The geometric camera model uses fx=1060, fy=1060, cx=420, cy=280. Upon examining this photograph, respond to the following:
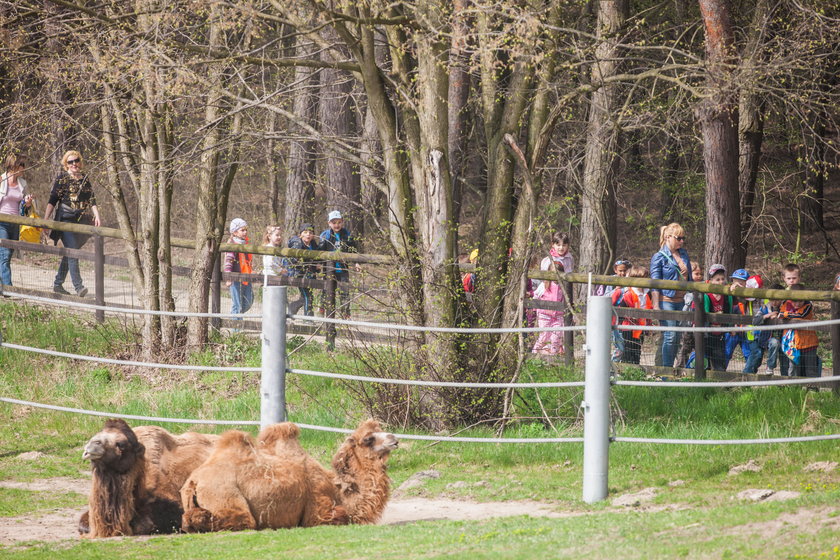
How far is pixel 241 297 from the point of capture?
1461 cm

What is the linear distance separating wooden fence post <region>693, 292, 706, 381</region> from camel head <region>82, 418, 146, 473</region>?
24.8ft

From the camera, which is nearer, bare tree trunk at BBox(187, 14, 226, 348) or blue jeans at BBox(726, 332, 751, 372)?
blue jeans at BBox(726, 332, 751, 372)

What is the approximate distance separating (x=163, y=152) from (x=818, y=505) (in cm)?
870

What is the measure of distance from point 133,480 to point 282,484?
898 millimetres

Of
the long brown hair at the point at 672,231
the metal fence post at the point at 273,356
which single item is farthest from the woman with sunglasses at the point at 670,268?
the metal fence post at the point at 273,356

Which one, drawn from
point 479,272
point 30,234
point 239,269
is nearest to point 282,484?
point 479,272

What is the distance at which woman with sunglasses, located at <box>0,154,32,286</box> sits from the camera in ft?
48.8

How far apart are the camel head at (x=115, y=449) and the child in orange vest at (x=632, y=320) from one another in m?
7.81

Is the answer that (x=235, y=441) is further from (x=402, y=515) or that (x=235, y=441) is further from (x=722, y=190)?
(x=722, y=190)

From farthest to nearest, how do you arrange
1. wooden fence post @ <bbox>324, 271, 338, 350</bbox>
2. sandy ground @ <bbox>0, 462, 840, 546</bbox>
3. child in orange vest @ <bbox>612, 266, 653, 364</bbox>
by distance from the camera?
1. child in orange vest @ <bbox>612, 266, 653, 364</bbox>
2. wooden fence post @ <bbox>324, 271, 338, 350</bbox>
3. sandy ground @ <bbox>0, 462, 840, 546</bbox>

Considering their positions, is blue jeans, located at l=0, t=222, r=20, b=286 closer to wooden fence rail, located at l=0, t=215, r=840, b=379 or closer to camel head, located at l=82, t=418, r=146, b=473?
wooden fence rail, located at l=0, t=215, r=840, b=379

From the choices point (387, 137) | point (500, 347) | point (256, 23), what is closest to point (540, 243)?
point (500, 347)

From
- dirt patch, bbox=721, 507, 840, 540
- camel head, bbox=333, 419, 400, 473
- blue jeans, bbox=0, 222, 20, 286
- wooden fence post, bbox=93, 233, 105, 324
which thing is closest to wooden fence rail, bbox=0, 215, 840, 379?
wooden fence post, bbox=93, 233, 105, 324

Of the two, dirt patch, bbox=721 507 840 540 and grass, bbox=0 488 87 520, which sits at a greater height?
dirt patch, bbox=721 507 840 540
